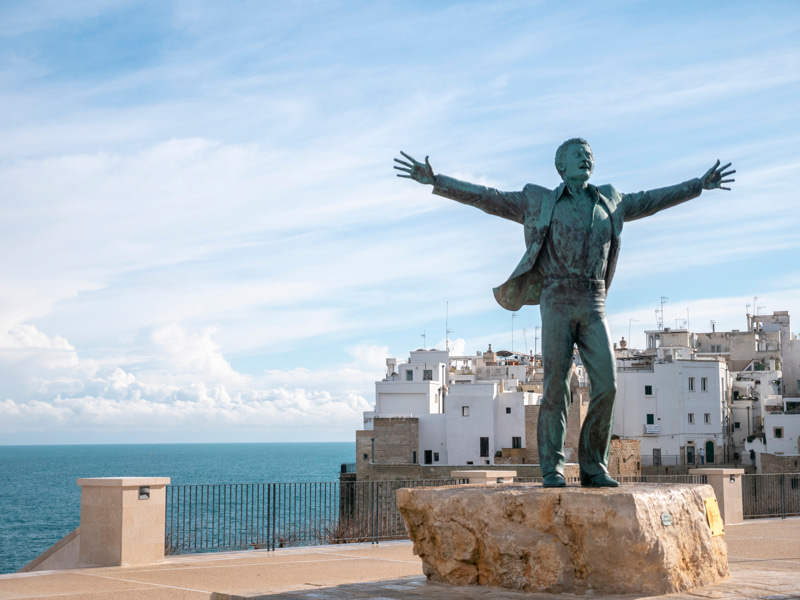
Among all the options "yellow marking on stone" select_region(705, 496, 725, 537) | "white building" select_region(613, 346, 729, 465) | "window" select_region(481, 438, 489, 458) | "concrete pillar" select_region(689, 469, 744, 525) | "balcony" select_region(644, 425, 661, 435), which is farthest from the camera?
"white building" select_region(613, 346, 729, 465)

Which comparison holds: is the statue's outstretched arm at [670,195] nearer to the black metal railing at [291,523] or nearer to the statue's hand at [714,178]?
the statue's hand at [714,178]

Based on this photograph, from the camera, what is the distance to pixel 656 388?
62250 millimetres

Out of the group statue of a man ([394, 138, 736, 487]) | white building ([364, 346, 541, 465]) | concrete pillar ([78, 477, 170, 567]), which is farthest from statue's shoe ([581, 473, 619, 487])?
white building ([364, 346, 541, 465])

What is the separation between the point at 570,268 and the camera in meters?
8.05

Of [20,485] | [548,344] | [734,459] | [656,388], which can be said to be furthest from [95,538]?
[20,485]

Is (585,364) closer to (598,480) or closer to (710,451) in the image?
(598,480)

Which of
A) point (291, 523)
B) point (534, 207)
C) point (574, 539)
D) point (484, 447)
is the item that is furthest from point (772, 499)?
point (484, 447)

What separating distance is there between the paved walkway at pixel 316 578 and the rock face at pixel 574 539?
17cm

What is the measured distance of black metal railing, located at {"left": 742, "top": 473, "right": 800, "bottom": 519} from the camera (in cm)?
1986

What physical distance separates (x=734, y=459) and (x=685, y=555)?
61.3 meters

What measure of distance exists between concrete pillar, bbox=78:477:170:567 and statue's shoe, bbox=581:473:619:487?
6.21 metres

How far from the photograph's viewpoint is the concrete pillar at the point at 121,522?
1173 centimetres

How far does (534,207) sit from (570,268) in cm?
69

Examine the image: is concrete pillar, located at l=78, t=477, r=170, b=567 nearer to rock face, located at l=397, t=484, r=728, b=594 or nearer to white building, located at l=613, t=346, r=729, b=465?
rock face, located at l=397, t=484, r=728, b=594
